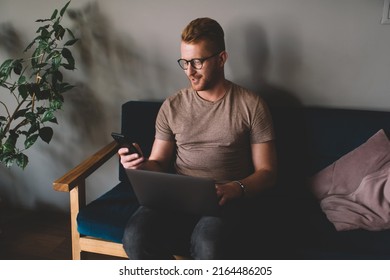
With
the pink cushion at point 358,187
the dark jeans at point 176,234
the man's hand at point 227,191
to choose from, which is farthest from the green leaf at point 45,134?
the pink cushion at point 358,187

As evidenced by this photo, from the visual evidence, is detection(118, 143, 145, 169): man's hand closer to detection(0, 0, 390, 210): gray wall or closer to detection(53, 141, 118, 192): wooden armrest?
detection(53, 141, 118, 192): wooden armrest

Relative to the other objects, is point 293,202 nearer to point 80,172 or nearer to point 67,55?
point 80,172

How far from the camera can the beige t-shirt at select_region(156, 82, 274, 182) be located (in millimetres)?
1604

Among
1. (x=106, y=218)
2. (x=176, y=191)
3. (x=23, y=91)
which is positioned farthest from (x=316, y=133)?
(x=23, y=91)

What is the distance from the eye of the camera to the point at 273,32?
1855mm

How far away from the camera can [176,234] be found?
1.45m

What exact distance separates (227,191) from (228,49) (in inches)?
31.8

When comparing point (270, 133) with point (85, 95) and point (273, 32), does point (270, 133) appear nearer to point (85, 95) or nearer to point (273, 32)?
point (273, 32)

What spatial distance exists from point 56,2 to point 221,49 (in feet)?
3.41

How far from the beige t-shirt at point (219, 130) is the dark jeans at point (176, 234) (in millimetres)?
239

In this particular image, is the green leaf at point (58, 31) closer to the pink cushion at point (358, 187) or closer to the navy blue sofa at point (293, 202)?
the navy blue sofa at point (293, 202)

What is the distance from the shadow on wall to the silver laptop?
82 centimetres
